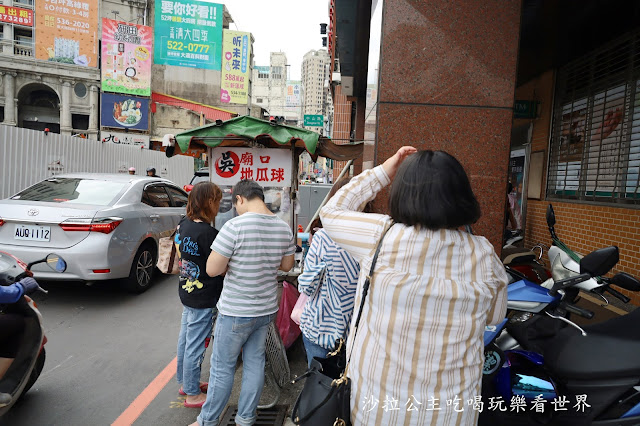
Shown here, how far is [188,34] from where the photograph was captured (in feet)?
100.0

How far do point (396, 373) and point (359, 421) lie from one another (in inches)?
10.0

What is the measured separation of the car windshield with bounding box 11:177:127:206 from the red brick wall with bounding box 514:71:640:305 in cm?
668

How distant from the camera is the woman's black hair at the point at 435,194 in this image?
134cm

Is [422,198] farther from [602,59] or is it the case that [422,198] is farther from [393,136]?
[602,59]

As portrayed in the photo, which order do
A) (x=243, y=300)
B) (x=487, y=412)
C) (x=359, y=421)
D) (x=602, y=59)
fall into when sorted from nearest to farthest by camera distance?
1. (x=359, y=421)
2. (x=487, y=412)
3. (x=243, y=300)
4. (x=602, y=59)

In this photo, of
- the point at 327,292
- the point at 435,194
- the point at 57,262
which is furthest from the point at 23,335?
the point at 435,194

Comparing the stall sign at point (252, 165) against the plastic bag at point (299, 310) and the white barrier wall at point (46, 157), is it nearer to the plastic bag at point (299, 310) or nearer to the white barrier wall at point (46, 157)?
the plastic bag at point (299, 310)

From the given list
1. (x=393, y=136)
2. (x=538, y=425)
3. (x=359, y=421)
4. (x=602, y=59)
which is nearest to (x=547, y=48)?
(x=602, y=59)

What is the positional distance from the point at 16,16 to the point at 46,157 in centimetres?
2232

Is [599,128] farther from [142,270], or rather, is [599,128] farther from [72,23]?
[72,23]

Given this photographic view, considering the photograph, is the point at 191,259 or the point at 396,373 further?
the point at 191,259

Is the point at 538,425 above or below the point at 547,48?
below

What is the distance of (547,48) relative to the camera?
6027 mm

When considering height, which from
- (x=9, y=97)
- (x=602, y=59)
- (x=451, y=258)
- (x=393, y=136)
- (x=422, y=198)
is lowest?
(x=451, y=258)
